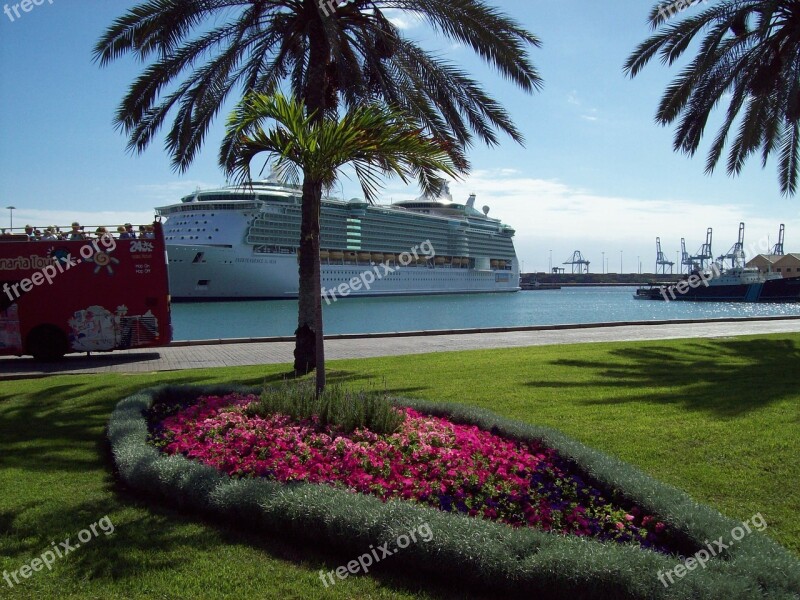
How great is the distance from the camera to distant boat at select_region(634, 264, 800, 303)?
67.1 m

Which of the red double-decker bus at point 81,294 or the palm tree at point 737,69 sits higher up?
the palm tree at point 737,69

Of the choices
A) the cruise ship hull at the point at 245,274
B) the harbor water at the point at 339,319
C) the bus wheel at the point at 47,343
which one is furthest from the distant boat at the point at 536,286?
the bus wheel at the point at 47,343

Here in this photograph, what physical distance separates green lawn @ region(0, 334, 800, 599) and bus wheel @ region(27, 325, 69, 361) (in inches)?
158

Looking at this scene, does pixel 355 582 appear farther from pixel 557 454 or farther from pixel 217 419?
pixel 217 419

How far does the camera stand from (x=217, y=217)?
5234 cm

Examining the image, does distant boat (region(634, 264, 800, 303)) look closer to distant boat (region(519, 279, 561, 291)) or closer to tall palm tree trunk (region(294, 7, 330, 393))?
distant boat (region(519, 279, 561, 291))

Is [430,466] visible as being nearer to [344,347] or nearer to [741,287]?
[344,347]

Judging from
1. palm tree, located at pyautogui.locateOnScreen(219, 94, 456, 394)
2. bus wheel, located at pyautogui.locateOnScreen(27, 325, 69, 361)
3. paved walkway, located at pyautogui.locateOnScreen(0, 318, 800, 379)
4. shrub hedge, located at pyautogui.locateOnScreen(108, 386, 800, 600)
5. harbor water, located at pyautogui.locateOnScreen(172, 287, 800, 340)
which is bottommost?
harbor water, located at pyautogui.locateOnScreen(172, 287, 800, 340)

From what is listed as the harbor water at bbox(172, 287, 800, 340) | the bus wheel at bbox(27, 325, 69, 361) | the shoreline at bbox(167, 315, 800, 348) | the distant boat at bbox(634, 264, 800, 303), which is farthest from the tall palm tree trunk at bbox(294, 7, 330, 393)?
the distant boat at bbox(634, 264, 800, 303)

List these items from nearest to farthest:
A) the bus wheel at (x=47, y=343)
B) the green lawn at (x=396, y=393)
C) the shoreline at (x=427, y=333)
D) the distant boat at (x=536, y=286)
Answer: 1. the green lawn at (x=396, y=393)
2. the bus wheel at (x=47, y=343)
3. the shoreline at (x=427, y=333)
4. the distant boat at (x=536, y=286)

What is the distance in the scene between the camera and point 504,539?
352 cm

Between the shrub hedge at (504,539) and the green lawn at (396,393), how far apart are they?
141 mm

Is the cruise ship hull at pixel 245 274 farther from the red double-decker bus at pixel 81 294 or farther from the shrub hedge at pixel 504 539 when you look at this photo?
the shrub hedge at pixel 504 539

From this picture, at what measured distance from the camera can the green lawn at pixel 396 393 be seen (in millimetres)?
3488
